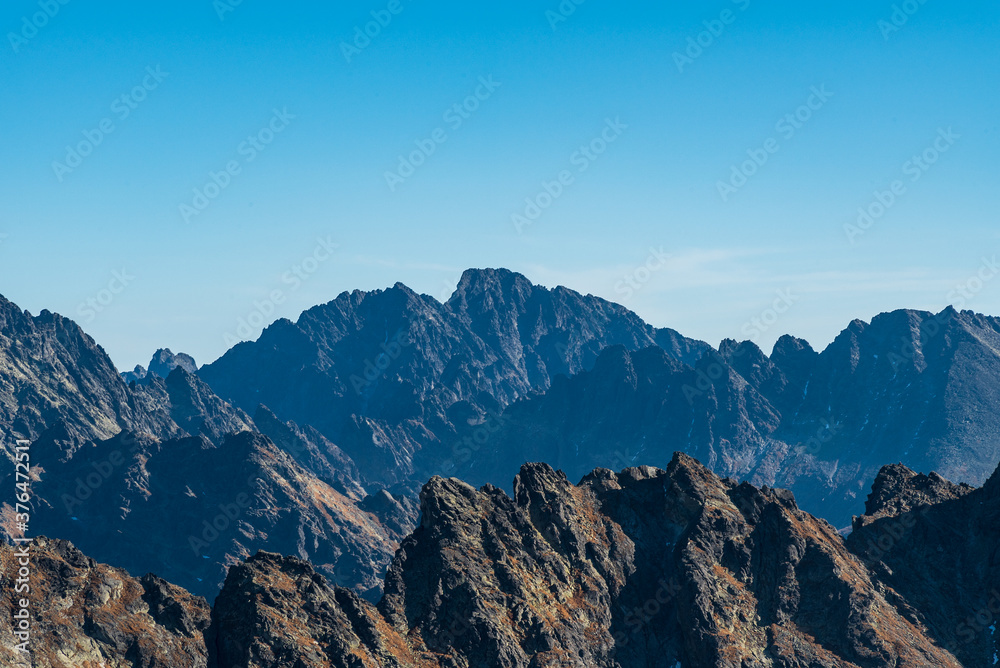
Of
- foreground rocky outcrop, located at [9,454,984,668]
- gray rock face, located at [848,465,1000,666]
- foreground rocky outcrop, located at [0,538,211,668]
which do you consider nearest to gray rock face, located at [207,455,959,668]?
foreground rocky outcrop, located at [9,454,984,668]

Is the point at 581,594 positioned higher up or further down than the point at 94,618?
higher up

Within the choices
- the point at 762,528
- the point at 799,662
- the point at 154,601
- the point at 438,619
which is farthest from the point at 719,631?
the point at 154,601

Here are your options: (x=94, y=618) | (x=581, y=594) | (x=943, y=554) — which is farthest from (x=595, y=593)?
(x=94, y=618)

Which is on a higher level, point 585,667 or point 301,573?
point 585,667

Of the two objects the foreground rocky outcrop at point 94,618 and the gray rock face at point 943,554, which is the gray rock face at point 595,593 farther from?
the foreground rocky outcrop at point 94,618

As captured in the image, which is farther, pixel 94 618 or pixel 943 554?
pixel 943 554

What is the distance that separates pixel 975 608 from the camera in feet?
523

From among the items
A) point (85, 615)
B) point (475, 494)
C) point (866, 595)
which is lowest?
point (85, 615)

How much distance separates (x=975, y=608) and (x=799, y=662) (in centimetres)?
3237

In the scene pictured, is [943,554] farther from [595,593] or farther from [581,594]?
[581,594]

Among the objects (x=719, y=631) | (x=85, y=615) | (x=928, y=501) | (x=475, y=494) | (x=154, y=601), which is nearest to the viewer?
(x=85, y=615)

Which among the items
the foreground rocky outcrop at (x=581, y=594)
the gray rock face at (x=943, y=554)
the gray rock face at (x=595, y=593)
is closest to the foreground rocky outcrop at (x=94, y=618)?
the foreground rocky outcrop at (x=581, y=594)

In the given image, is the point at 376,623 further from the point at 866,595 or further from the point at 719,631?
the point at 866,595

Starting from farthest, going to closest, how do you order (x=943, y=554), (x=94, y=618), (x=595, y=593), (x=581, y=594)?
1. (x=943, y=554)
2. (x=595, y=593)
3. (x=581, y=594)
4. (x=94, y=618)
